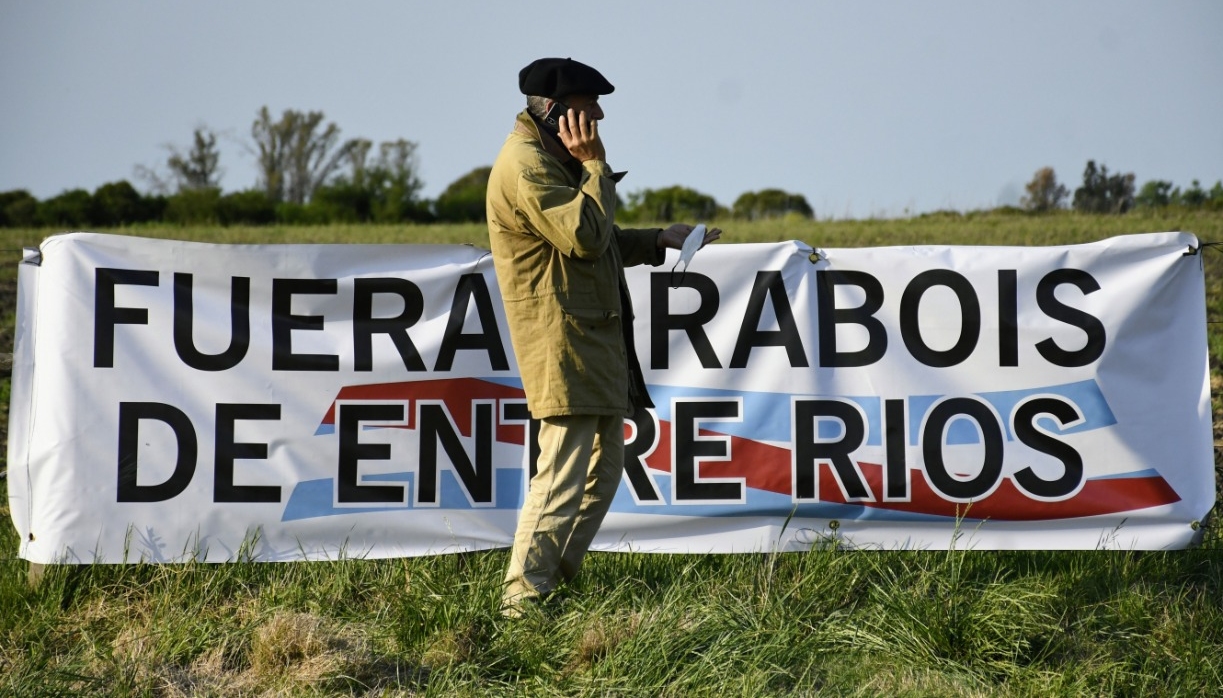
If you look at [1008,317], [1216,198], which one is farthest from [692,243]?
[1216,198]

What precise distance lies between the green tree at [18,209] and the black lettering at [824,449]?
1411 inches

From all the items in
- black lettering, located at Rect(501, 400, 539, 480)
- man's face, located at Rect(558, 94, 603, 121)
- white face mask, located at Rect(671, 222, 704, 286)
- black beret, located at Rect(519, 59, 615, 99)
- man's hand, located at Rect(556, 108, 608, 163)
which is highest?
black beret, located at Rect(519, 59, 615, 99)

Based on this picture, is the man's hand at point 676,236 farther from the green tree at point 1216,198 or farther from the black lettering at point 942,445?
the green tree at point 1216,198

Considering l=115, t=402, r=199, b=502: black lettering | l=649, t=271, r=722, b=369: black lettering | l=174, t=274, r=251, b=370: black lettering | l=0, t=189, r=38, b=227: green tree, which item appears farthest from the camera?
l=0, t=189, r=38, b=227: green tree

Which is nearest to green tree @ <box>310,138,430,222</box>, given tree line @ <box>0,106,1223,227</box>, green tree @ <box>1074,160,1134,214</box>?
tree line @ <box>0,106,1223,227</box>

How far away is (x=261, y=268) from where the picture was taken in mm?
5473

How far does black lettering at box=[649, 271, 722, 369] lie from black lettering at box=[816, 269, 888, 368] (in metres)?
0.50

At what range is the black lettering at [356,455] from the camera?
5.41 metres

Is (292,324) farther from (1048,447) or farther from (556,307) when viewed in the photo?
(1048,447)

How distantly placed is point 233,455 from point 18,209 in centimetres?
3863

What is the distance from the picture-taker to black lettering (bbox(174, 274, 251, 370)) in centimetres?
537

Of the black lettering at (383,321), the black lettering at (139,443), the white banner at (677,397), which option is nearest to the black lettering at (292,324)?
the white banner at (677,397)

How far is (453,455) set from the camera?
5.46m

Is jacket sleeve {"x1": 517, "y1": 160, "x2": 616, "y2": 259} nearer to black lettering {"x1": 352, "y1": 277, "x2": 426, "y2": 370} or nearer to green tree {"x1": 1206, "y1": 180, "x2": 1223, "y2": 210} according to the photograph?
black lettering {"x1": 352, "y1": 277, "x2": 426, "y2": 370}
